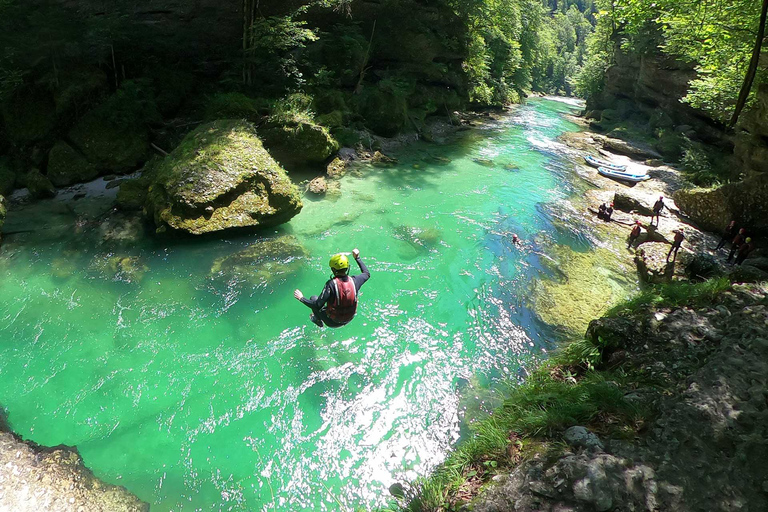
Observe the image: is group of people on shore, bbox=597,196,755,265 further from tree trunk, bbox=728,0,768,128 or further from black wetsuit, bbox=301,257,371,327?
black wetsuit, bbox=301,257,371,327

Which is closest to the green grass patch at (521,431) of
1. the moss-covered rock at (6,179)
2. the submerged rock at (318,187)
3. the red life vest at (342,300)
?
the red life vest at (342,300)

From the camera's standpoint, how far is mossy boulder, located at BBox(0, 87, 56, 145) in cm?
1195

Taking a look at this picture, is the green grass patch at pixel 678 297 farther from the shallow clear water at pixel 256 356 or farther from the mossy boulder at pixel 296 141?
the mossy boulder at pixel 296 141

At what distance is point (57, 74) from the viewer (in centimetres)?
1237

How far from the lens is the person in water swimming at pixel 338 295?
568cm

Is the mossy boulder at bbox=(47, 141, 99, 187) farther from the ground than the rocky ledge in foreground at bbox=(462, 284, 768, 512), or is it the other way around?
the rocky ledge in foreground at bbox=(462, 284, 768, 512)

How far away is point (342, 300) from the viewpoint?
18.9 feet

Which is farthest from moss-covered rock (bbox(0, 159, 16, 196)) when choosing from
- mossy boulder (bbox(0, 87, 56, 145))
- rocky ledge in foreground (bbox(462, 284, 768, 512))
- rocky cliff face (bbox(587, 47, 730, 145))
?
rocky cliff face (bbox(587, 47, 730, 145))

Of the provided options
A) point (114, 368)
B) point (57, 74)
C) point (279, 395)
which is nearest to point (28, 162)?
point (57, 74)

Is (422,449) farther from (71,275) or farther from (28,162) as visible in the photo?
(28,162)

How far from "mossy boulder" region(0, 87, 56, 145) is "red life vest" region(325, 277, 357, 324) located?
13213mm

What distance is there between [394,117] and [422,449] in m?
17.0

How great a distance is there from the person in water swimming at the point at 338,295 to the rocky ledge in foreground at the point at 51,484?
3451 mm

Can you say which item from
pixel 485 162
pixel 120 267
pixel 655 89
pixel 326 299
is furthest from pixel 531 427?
pixel 655 89
